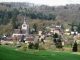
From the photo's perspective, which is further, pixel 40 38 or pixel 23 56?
pixel 40 38

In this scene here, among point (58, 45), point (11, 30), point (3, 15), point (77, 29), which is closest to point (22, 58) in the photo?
point (58, 45)

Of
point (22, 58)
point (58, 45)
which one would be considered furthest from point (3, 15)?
point (22, 58)

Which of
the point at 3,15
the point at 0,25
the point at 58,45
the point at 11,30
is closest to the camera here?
the point at 58,45

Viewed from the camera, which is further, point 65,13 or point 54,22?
point 65,13

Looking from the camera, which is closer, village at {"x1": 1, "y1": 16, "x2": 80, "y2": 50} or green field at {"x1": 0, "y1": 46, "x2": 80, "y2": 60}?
green field at {"x1": 0, "y1": 46, "x2": 80, "y2": 60}

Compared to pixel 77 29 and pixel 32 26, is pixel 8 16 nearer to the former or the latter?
pixel 32 26

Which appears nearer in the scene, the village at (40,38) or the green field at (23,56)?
the green field at (23,56)

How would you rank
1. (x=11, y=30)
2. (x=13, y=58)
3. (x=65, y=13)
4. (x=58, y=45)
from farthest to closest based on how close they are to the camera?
(x=65, y=13)
(x=11, y=30)
(x=58, y=45)
(x=13, y=58)

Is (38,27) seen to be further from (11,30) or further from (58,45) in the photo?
(58,45)

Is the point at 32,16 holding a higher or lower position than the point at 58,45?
higher
